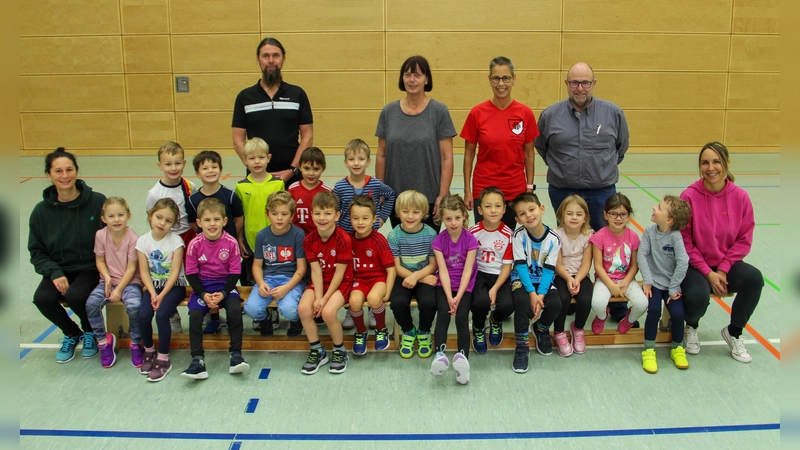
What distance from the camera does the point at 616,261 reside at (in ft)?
12.4

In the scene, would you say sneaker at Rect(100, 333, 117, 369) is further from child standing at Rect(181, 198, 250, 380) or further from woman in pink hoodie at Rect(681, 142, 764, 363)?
woman in pink hoodie at Rect(681, 142, 764, 363)

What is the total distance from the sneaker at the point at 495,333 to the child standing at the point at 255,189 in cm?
157

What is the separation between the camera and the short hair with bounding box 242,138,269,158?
393cm

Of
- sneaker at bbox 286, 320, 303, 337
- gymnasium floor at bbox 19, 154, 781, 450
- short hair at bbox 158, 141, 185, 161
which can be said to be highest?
short hair at bbox 158, 141, 185, 161

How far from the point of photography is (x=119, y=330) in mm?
3893

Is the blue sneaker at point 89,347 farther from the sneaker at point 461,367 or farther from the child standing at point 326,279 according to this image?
the sneaker at point 461,367

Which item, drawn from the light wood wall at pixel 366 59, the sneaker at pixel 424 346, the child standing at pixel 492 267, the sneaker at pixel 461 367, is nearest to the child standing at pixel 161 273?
the sneaker at pixel 424 346

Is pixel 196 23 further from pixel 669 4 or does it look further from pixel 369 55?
pixel 669 4

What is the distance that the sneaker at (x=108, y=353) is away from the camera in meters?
3.64

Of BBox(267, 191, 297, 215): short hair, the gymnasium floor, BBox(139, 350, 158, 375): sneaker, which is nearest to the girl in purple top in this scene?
the gymnasium floor

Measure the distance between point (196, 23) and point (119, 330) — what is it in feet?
21.5

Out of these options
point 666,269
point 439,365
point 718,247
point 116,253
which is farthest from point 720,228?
point 116,253

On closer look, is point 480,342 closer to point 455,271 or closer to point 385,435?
point 455,271

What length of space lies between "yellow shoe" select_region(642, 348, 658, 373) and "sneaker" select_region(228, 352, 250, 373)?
2.29 metres
